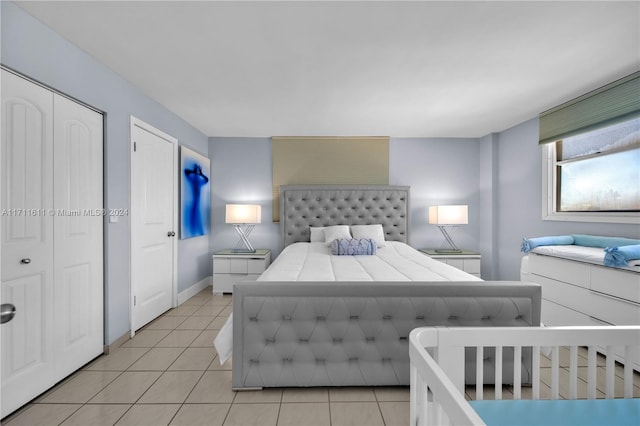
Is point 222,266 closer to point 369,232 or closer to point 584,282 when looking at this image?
point 369,232

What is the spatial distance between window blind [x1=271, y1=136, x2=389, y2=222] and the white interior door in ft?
5.12

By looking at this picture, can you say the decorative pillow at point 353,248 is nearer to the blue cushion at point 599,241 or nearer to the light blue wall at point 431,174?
the light blue wall at point 431,174

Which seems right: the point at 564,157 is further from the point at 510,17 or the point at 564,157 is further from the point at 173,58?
the point at 173,58

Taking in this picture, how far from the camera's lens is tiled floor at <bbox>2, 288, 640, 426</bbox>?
1734mm

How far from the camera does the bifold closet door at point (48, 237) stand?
1741 mm

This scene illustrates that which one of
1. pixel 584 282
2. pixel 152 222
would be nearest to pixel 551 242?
pixel 584 282

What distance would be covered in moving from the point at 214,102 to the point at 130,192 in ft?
3.99

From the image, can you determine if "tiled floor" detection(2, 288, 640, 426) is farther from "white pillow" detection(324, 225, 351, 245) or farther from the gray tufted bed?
"white pillow" detection(324, 225, 351, 245)

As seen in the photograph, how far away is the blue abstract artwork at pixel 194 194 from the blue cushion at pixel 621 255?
4.05 metres

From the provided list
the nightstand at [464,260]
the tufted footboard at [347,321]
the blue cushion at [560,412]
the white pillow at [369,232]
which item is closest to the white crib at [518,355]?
Result: the blue cushion at [560,412]

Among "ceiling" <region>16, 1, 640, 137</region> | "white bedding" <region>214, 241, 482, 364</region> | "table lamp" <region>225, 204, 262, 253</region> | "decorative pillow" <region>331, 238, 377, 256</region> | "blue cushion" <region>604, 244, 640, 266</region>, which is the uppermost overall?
"ceiling" <region>16, 1, 640, 137</region>

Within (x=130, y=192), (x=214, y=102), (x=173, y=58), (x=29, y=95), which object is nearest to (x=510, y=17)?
(x=173, y=58)

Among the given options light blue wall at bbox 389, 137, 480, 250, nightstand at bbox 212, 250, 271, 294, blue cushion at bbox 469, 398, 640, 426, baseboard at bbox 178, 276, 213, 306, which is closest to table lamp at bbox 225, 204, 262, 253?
nightstand at bbox 212, 250, 271, 294

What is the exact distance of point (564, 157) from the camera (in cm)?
348
